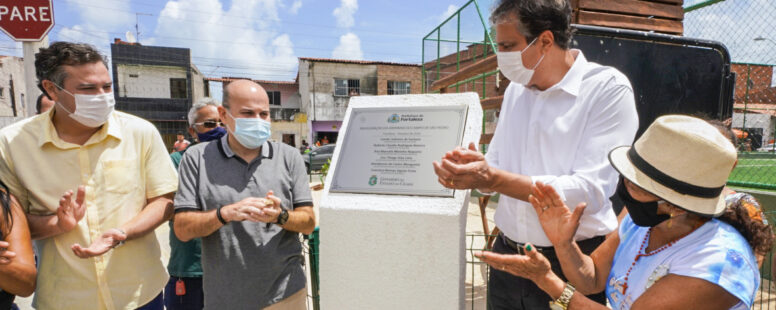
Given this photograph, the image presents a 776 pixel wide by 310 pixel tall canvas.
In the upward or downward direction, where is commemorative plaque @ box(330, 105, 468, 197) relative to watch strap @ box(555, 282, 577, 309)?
upward

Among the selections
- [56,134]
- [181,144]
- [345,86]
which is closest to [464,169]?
[56,134]

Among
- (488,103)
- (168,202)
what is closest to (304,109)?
(488,103)

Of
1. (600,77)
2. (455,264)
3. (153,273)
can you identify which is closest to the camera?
(600,77)

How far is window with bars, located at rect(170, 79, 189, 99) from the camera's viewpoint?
24.6 m

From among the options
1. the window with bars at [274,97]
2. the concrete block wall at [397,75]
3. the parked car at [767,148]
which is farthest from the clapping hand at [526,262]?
the window with bars at [274,97]

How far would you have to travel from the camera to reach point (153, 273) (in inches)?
79.9

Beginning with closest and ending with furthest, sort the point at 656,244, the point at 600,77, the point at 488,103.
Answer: the point at 656,244 < the point at 600,77 < the point at 488,103

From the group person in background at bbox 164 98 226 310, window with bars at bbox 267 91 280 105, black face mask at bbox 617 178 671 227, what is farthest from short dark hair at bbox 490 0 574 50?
window with bars at bbox 267 91 280 105

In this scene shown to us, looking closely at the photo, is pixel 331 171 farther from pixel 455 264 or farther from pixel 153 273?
pixel 153 273

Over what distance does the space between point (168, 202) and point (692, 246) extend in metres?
2.37

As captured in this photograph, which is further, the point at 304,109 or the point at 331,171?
the point at 304,109

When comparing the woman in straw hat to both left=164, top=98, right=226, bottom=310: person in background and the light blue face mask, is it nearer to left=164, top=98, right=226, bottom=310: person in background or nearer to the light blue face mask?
the light blue face mask

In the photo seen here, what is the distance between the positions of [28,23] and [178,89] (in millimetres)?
24544

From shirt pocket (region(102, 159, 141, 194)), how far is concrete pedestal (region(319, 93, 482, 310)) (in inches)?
39.2
